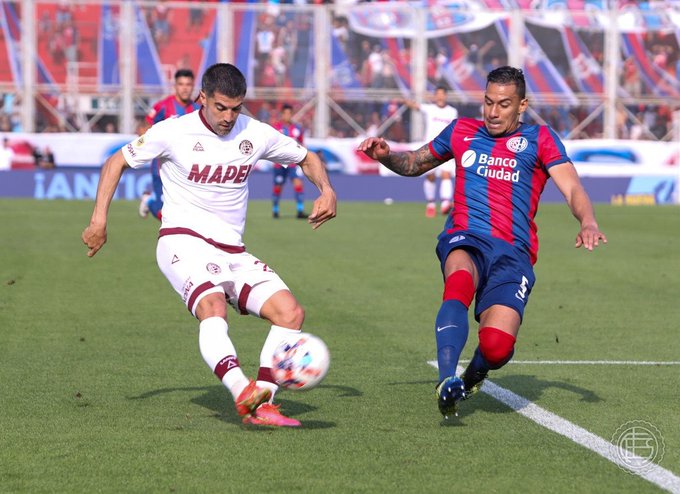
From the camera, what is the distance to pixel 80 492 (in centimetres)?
526

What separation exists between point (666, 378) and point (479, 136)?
2.26m

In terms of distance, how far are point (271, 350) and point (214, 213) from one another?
874 millimetres

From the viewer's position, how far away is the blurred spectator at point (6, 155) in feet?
105

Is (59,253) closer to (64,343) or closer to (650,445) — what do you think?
(64,343)

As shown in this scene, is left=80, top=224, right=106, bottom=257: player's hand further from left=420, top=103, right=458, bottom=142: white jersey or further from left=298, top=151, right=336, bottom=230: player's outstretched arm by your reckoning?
left=420, top=103, right=458, bottom=142: white jersey

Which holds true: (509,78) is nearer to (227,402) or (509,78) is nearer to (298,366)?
(298,366)

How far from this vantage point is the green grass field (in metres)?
5.60

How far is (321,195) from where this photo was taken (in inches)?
286

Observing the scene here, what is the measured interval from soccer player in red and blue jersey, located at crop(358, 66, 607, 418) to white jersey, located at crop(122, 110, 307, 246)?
681 mm

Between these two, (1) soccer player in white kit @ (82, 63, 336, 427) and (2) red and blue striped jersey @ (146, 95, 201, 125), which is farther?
(2) red and blue striped jersey @ (146, 95, 201, 125)

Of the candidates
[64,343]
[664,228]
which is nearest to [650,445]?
[64,343]

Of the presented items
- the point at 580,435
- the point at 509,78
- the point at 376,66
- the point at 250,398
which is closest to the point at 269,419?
the point at 250,398

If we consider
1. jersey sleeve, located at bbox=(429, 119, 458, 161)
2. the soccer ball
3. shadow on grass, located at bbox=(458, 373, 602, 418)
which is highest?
jersey sleeve, located at bbox=(429, 119, 458, 161)

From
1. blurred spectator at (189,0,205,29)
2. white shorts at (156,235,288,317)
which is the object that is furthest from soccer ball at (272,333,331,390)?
blurred spectator at (189,0,205,29)
